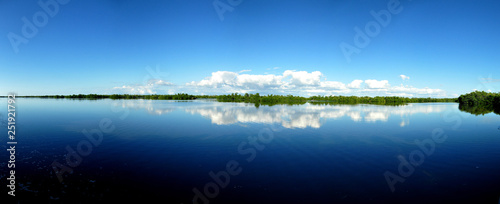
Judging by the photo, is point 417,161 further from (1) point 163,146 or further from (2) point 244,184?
(1) point 163,146

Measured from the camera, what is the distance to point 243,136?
1830 centimetres

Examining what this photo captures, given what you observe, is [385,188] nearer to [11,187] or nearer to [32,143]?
[11,187]

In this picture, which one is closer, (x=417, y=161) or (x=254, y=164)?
(x=254, y=164)

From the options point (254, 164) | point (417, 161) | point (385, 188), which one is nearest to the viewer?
point (385, 188)

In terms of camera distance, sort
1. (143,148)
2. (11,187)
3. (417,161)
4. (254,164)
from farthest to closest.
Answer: (143,148), (417,161), (254,164), (11,187)

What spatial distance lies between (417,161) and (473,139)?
11.3 m

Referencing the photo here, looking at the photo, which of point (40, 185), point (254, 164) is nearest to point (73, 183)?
point (40, 185)

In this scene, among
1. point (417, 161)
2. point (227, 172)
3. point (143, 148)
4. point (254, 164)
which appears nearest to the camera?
point (227, 172)

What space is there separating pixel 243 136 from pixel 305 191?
10.5m

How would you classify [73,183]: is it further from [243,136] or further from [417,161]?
[417,161]

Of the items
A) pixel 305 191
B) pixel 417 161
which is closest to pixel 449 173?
pixel 417 161

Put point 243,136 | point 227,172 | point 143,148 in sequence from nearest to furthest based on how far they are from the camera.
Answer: point 227,172, point 143,148, point 243,136

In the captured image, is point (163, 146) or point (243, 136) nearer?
point (163, 146)

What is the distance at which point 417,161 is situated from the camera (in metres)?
12.1
